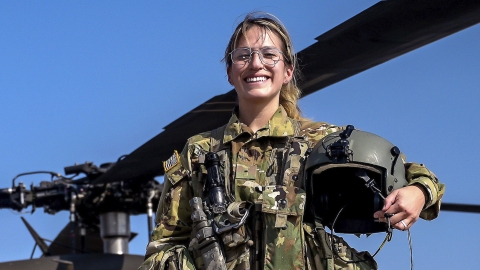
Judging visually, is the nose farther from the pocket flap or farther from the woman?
the pocket flap

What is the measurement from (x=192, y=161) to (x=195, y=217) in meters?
0.27

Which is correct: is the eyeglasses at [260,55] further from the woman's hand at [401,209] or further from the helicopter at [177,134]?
the helicopter at [177,134]

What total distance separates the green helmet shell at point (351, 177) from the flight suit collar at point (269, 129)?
0.22 meters

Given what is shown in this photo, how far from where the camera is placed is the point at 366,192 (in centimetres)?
294

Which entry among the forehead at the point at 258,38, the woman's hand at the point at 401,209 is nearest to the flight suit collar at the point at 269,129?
the forehead at the point at 258,38

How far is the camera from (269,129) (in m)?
3.07

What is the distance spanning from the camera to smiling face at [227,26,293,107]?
3031 millimetres

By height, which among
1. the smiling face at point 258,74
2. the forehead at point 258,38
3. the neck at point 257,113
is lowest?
the neck at point 257,113

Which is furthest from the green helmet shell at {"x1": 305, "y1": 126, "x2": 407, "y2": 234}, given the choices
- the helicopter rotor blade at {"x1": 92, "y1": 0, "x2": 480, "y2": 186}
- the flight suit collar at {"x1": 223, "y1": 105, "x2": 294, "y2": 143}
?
the helicopter rotor blade at {"x1": 92, "y1": 0, "x2": 480, "y2": 186}

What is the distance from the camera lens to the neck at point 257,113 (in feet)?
10.2

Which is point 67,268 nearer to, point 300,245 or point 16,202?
point 16,202

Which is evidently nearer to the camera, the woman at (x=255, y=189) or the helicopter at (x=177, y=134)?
the woman at (x=255, y=189)

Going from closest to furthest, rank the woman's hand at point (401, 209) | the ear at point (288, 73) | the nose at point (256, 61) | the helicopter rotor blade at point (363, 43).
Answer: the woman's hand at point (401, 209)
the nose at point (256, 61)
the ear at point (288, 73)
the helicopter rotor blade at point (363, 43)

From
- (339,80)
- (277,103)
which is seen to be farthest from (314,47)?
(277,103)
